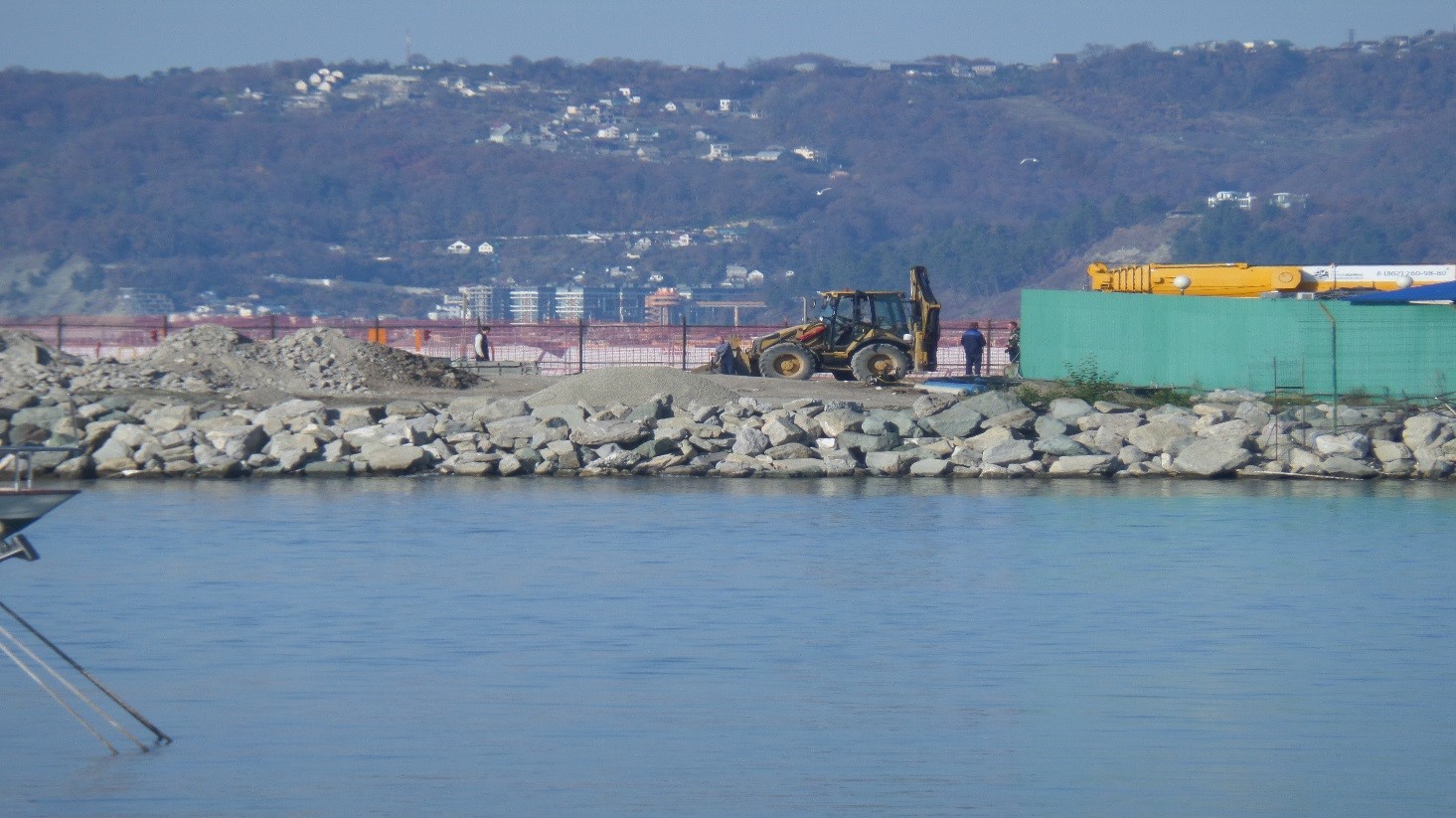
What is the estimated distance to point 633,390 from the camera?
29.3 m

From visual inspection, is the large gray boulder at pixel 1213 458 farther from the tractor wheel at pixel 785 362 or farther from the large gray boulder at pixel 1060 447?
the tractor wheel at pixel 785 362

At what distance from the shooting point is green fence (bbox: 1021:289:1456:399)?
27438 mm

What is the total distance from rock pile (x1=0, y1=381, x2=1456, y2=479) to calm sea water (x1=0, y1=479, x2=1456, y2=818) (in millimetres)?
2720

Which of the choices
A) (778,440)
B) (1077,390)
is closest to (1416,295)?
(1077,390)

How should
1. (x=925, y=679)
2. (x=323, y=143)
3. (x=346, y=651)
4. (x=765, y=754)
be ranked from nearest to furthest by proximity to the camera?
(x=765, y=754)
(x=925, y=679)
(x=346, y=651)
(x=323, y=143)

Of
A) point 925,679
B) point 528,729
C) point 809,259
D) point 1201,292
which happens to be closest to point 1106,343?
point 1201,292

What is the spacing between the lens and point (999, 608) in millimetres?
16281

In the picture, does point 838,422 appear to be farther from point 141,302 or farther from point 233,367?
point 141,302

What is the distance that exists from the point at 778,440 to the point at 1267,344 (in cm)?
700

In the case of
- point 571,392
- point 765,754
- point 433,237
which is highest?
point 433,237

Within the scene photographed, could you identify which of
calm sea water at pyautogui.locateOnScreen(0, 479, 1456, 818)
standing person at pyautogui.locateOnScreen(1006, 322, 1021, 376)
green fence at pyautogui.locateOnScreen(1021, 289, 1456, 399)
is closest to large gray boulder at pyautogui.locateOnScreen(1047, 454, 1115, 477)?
calm sea water at pyautogui.locateOnScreen(0, 479, 1456, 818)

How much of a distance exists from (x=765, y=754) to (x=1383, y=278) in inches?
1155

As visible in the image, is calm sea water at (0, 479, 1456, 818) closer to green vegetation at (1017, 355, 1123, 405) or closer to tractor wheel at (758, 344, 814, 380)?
green vegetation at (1017, 355, 1123, 405)

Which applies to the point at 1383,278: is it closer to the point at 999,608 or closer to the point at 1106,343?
the point at 1106,343
